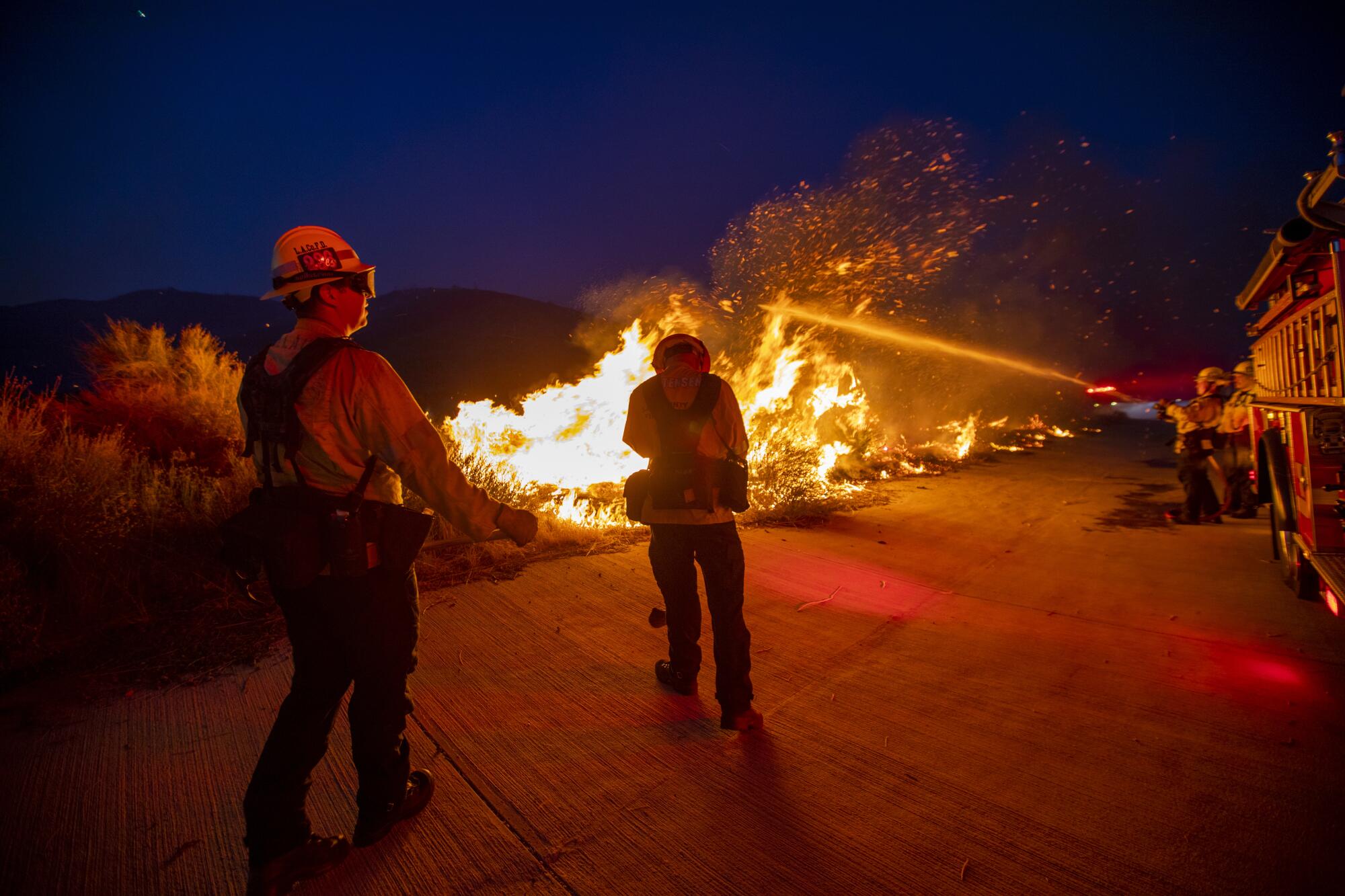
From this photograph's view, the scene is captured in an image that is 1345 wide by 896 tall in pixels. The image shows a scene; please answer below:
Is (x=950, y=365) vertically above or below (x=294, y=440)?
above

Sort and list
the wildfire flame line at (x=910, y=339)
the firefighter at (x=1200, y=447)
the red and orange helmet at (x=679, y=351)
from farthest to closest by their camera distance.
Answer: the wildfire flame line at (x=910, y=339)
the firefighter at (x=1200, y=447)
the red and orange helmet at (x=679, y=351)

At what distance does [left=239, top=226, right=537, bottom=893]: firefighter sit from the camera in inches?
78.5

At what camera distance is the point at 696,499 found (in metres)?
3.01

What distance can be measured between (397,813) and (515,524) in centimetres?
119

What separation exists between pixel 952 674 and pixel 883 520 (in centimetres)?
451

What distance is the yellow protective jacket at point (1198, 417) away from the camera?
7.65 meters

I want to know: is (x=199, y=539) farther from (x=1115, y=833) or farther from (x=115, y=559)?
(x=1115, y=833)

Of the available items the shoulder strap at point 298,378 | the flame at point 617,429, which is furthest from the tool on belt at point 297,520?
the flame at point 617,429

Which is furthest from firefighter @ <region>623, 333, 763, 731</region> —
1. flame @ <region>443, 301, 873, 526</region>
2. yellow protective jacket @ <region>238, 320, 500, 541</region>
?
flame @ <region>443, 301, 873, 526</region>

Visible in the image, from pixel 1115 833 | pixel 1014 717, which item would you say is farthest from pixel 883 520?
pixel 1115 833

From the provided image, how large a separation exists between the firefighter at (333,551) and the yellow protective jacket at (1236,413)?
8.11m

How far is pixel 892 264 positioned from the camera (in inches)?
424

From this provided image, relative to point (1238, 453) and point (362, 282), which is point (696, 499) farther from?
point (1238, 453)

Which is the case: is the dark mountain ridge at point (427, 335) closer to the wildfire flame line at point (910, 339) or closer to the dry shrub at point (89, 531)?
the wildfire flame line at point (910, 339)
